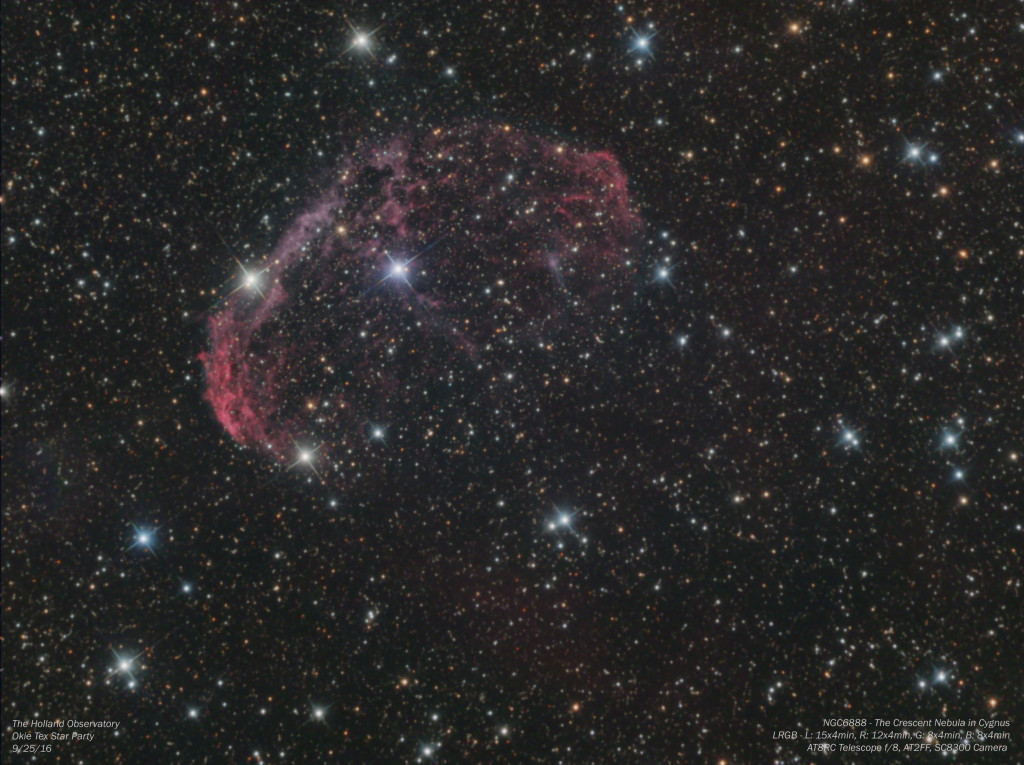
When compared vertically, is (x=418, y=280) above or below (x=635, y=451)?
above

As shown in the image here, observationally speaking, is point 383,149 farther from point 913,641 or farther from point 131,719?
point 913,641

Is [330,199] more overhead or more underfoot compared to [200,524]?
more overhead

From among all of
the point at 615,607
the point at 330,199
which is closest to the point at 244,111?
the point at 330,199

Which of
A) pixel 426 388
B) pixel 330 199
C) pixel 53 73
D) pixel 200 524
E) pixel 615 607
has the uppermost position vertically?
pixel 53 73
